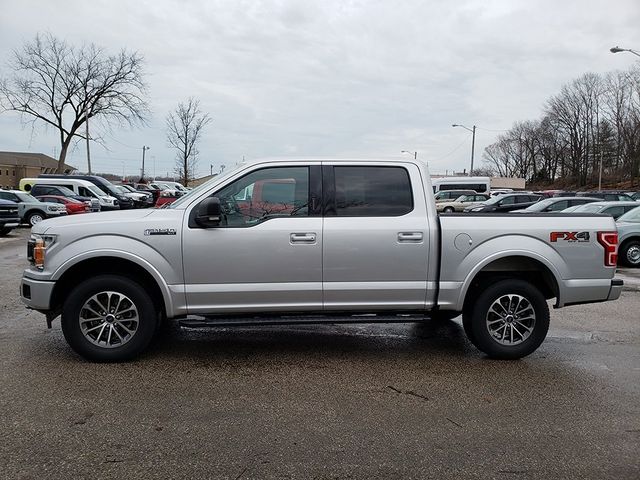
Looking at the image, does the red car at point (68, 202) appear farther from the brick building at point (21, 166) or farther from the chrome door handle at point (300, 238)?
the brick building at point (21, 166)

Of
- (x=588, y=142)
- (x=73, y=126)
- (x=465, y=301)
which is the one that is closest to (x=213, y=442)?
(x=465, y=301)

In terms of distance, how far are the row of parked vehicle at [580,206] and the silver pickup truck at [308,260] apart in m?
0.82

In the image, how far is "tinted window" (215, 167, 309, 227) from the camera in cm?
493

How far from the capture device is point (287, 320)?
4.88 metres

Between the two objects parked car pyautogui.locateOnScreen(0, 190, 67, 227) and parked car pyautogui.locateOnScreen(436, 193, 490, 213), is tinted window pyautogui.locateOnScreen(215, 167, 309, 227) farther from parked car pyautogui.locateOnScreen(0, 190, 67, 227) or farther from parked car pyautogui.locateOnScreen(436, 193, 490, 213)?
parked car pyautogui.locateOnScreen(436, 193, 490, 213)

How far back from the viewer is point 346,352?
5.45 meters

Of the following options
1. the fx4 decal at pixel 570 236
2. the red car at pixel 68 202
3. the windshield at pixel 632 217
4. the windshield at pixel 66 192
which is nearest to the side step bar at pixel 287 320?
the fx4 decal at pixel 570 236

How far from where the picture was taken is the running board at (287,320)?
4.84 meters

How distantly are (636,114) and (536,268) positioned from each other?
73.2 m

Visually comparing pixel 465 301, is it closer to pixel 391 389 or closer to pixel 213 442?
pixel 391 389

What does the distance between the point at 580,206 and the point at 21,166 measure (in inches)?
3491

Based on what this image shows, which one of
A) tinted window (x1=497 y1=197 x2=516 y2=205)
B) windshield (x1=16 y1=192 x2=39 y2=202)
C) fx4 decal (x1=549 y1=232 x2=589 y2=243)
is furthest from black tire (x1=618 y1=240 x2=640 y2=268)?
windshield (x1=16 y1=192 x2=39 y2=202)

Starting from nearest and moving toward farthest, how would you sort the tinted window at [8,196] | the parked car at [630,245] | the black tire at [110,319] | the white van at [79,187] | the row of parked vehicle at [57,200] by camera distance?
the black tire at [110,319]
the parked car at [630,245]
the row of parked vehicle at [57,200]
the tinted window at [8,196]
the white van at [79,187]

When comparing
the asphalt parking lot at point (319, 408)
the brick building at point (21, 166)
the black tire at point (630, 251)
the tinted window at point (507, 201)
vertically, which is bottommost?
the asphalt parking lot at point (319, 408)
